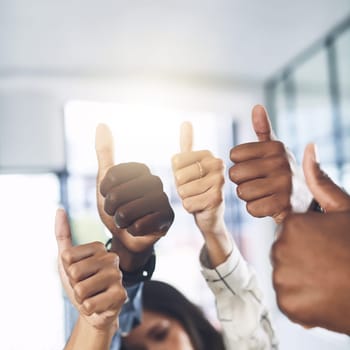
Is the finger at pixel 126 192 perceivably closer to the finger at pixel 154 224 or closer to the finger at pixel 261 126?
the finger at pixel 154 224

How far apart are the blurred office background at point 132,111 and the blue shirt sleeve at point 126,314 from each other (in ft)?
0.06

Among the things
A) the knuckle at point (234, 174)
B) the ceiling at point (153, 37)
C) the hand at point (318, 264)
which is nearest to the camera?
the hand at point (318, 264)

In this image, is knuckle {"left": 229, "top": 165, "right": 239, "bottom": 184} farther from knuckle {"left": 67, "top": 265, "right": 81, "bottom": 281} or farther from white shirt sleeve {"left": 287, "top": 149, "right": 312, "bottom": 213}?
knuckle {"left": 67, "top": 265, "right": 81, "bottom": 281}

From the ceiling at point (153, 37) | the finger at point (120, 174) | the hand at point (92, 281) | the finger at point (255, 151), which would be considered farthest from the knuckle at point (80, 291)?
the ceiling at point (153, 37)

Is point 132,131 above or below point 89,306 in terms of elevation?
above

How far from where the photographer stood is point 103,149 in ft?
1.75

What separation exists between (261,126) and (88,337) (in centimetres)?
30

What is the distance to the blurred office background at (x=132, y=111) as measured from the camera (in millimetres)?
543

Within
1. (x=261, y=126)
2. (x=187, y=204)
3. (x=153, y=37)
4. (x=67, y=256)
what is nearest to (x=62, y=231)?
(x=67, y=256)

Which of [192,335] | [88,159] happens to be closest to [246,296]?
[192,335]

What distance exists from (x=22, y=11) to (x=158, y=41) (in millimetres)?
223

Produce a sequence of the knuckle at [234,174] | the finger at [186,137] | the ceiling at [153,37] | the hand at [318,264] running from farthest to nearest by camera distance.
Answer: the ceiling at [153,37]
the finger at [186,137]
the knuckle at [234,174]
the hand at [318,264]

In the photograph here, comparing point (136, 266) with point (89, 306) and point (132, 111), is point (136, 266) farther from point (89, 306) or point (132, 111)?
point (132, 111)

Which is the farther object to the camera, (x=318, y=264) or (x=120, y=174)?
(x=120, y=174)
